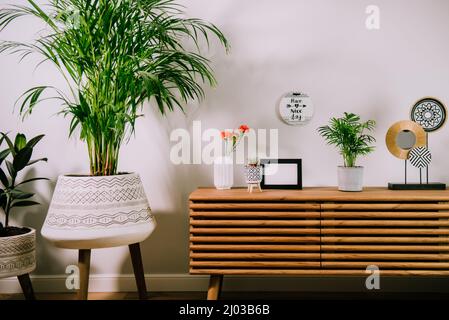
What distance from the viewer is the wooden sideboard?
1903 millimetres

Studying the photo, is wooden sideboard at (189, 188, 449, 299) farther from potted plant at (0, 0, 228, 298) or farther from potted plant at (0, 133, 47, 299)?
potted plant at (0, 133, 47, 299)

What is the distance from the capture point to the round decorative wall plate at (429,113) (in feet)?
7.62

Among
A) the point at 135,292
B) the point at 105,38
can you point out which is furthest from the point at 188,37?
the point at 135,292

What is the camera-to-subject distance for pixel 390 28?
235 centimetres

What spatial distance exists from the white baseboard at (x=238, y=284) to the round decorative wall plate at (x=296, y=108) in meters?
1.00

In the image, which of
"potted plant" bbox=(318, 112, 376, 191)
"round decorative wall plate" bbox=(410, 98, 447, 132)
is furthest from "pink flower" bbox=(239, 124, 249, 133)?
"round decorative wall plate" bbox=(410, 98, 447, 132)

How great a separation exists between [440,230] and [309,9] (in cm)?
149

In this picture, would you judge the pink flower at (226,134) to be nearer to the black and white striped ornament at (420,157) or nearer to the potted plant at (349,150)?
the potted plant at (349,150)

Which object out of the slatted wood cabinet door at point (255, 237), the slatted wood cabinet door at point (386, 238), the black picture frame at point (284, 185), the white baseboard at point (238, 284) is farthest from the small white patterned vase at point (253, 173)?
the white baseboard at point (238, 284)

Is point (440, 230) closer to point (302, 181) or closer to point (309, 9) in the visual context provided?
point (302, 181)

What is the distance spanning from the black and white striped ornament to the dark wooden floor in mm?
803

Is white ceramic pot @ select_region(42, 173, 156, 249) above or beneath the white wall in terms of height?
beneath

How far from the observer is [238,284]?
2.38 metres

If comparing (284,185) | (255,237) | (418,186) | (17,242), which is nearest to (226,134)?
(284,185)
